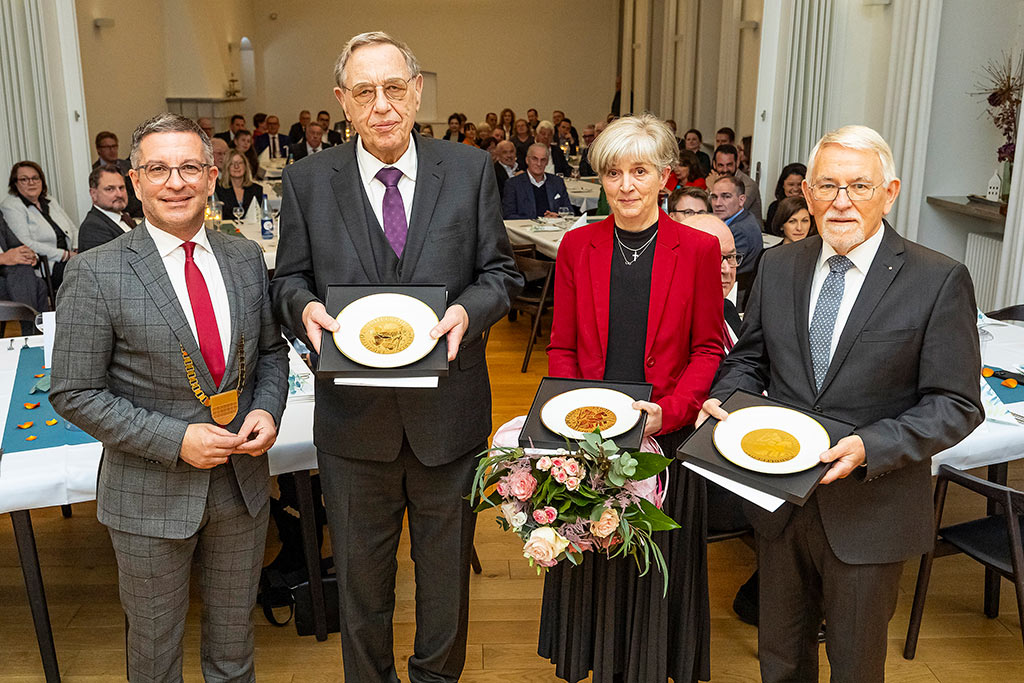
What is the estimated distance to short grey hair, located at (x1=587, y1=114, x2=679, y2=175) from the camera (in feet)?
7.47

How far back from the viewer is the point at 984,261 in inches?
273

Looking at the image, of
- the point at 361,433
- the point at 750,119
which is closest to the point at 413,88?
the point at 361,433

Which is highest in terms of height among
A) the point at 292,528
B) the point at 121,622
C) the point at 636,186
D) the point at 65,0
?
the point at 65,0

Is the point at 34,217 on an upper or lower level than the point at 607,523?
upper

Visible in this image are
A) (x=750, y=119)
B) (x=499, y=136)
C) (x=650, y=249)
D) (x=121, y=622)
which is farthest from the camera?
(x=499, y=136)

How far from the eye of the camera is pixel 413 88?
2217 mm

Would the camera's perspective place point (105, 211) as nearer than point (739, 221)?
No

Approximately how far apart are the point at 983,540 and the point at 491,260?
2.01 metres

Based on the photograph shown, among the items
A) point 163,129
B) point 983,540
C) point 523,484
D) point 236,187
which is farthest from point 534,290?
point 163,129

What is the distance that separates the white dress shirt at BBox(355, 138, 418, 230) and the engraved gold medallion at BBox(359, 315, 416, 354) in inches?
13.2

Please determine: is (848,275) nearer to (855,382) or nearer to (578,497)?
(855,382)

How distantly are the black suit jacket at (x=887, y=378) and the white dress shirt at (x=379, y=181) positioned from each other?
928mm

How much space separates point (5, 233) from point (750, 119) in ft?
32.2

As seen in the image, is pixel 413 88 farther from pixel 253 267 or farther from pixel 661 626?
pixel 661 626
